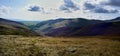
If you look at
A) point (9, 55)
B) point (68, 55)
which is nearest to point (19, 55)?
point (9, 55)

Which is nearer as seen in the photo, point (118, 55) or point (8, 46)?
point (8, 46)

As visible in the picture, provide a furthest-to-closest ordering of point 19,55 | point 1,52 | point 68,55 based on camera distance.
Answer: point 68,55
point 1,52
point 19,55

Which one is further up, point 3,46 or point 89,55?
point 3,46

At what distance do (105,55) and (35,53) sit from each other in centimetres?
922

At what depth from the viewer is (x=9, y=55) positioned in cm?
1524

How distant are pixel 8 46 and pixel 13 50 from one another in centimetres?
60

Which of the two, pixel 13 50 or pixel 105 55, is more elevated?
pixel 13 50

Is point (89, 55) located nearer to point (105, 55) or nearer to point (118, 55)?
point (105, 55)

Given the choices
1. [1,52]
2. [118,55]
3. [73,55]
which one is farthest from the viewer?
[118,55]

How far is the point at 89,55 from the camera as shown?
2122cm

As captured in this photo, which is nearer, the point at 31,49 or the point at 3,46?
the point at 31,49

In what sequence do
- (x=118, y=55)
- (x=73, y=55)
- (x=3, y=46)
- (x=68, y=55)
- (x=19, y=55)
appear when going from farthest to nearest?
(x=118, y=55)
(x=73, y=55)
(x=68, y=55)
(x=3, y=46)
(x=19, y=55)

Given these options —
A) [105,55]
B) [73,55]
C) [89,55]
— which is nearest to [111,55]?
[105,55]

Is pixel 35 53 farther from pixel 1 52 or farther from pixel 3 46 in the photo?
pixel 3 46
